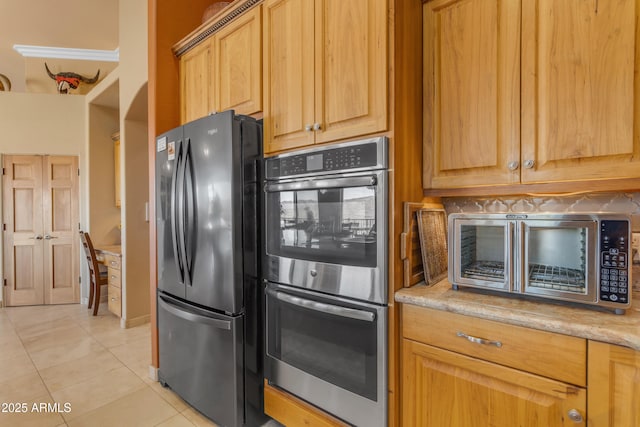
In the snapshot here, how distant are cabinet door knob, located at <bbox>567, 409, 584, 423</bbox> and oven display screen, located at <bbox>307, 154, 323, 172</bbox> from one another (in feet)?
4.21

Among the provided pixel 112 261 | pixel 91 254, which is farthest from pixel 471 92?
pixel 91 254

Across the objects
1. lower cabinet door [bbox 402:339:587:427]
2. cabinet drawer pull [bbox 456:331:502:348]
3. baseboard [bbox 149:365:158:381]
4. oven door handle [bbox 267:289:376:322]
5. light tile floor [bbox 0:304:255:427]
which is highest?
oven door handle [bbox 267:289:376:322]

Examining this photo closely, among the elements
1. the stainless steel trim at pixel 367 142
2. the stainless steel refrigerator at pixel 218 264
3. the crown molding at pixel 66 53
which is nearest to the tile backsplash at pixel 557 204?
the stainless steel trim at pixel 367 142

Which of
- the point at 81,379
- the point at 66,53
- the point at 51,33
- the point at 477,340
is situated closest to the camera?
the point at 477,340

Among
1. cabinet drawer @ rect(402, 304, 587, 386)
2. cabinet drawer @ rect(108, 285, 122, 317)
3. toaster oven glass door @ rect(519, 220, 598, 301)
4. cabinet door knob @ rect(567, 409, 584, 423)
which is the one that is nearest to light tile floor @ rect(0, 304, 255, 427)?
cabinet drawer @ rect(108, 285, 122, 317)

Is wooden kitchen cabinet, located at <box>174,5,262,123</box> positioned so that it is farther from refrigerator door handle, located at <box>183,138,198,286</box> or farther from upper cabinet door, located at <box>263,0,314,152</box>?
refrigerator door handle, located at <box>183,138,198,286</box>

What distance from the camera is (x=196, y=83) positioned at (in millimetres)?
2363

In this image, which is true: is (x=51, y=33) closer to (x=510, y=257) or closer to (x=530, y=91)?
(x=530, y=91)

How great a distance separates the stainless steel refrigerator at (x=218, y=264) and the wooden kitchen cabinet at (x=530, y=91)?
0.97 meters

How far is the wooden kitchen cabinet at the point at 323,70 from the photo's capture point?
145 centimetres

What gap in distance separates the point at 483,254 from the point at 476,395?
2.14 ft

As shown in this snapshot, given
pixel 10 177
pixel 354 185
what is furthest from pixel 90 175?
pixel 354 185

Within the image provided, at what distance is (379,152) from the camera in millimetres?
1402

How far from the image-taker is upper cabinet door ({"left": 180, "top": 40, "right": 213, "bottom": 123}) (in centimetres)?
226
